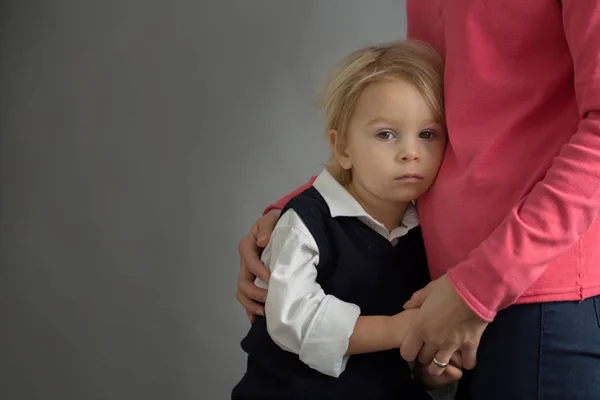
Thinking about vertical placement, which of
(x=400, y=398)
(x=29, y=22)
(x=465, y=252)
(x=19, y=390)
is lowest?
(x=19, y=390)

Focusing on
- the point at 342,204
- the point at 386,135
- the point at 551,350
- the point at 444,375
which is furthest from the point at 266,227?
the point at 551,350

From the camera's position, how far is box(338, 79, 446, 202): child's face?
1119 millimetres

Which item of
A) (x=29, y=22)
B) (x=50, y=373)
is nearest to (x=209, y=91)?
(x=29, y=22)

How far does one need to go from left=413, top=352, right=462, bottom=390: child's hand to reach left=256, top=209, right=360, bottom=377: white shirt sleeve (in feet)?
0.53

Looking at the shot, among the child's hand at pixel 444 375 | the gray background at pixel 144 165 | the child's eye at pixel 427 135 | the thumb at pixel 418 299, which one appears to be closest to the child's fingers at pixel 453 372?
the child's hand at pixel 444 375

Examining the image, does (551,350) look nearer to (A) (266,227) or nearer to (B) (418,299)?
(B) (418,299)

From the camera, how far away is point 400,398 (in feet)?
3.85

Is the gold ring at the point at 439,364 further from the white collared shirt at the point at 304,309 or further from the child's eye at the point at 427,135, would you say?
the child's eye at the point at 427,135

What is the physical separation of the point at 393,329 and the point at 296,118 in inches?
31.7

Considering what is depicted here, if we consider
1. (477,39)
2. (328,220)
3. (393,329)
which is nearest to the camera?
(477,39)

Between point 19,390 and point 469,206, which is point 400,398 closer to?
point 469,206

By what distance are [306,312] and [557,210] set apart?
0.43m

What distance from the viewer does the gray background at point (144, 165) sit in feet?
5.65

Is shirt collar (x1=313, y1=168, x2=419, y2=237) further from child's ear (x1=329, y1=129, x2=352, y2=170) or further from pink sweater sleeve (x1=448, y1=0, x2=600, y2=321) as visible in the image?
pink sweater sleeve (x1=448, y1=0, x2=600, y2=321)
